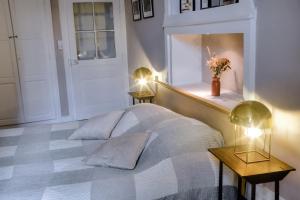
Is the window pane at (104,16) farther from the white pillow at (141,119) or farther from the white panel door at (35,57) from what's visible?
the white pillow at (141,119)

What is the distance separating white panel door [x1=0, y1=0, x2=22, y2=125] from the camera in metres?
4.26

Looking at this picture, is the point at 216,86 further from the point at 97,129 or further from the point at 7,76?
the point at 7,76

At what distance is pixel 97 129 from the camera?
8.11ft

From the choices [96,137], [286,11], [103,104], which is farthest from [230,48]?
[103,104]

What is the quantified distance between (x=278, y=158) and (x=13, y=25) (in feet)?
12.8

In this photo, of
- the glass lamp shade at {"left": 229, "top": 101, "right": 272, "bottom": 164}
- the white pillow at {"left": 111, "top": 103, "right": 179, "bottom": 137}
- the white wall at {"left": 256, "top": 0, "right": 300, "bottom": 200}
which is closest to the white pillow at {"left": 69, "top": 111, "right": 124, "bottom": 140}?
the white pillow at {"left": 111, "top": 103, "right": 179, "bottom": 137}

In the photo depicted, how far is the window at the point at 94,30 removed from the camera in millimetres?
4586

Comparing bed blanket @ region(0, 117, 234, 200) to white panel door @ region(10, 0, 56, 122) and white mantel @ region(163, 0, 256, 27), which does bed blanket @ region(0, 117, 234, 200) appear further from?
white panel door @ region(10, 0, 56, 122)

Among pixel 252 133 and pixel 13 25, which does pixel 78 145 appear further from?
pixel 13 25

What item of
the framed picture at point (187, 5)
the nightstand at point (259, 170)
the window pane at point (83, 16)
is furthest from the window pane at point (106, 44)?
the nightstand at point (259, 170)

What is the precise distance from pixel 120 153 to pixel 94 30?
121 inches

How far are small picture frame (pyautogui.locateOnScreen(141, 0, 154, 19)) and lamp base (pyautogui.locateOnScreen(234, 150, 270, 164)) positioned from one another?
2083 millimetres

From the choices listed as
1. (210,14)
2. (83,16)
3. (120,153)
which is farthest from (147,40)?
(120,153)

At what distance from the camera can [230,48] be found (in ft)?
7.97
